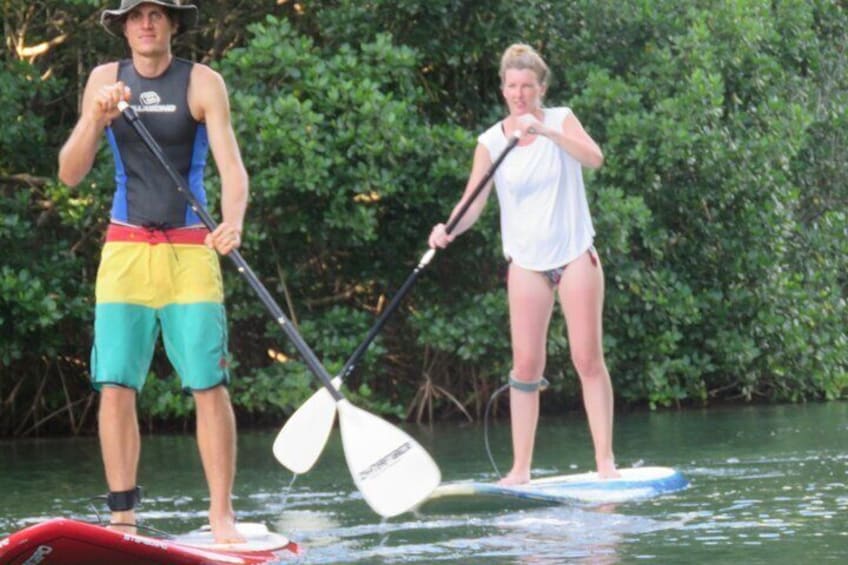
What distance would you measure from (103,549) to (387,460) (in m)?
1.45

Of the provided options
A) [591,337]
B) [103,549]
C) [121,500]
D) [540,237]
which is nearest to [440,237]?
[540,237]

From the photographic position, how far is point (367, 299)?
1462cm

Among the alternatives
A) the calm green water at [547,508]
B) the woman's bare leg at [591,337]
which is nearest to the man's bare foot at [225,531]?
the calm green water at [547,508]

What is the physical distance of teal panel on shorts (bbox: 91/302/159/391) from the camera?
265 inches

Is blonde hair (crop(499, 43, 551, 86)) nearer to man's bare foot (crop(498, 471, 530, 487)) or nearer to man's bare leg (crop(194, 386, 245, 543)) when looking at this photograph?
man's bare foot (crop(498, 471, 530, 487))

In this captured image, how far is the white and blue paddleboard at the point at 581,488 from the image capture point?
8.25 metres

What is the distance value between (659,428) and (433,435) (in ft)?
4.57

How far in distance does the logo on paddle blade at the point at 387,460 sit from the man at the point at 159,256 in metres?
0.56

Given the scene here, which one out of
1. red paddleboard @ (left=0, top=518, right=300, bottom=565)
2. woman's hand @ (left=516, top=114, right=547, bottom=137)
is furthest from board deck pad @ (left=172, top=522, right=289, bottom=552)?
woman's hand @ (left=516, top=114, right=547, bottom=137)

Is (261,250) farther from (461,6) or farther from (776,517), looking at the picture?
(776,517)

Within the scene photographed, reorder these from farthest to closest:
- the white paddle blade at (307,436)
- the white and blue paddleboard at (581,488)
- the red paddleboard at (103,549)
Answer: the white and blue paddleboard at (581,488) → the white paddle blade at (307,436) → the red paddleboard at (103,549)

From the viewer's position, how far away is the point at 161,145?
6746mm

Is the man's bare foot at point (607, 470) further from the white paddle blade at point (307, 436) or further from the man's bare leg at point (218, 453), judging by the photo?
the man's bare leg at point (218, 453)

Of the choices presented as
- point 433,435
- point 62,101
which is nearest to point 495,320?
point 433,435
